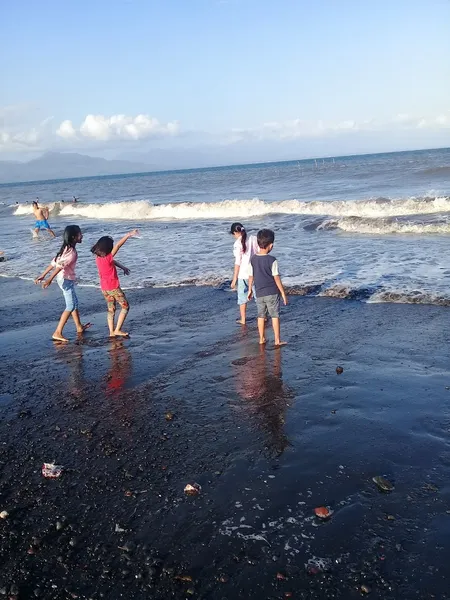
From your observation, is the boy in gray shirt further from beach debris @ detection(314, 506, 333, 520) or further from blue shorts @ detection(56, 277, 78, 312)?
Answer: beach debris @ detection(314, 506, 333, 520)

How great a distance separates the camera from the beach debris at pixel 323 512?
385 centimetres

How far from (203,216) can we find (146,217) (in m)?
4.56

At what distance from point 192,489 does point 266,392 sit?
2115mm

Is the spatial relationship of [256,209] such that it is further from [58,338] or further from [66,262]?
[58,338]

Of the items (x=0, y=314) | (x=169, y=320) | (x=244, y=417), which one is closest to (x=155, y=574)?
(x=244, y=417)

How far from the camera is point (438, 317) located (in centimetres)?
867

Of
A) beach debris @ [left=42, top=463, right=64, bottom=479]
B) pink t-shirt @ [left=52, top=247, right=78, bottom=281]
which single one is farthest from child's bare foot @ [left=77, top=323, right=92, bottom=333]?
beach debris @ [left=42, top=463, right=64, bottom=479]

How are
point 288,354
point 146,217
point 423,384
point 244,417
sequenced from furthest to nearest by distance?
1. point 146,217
2. point 288,354
3. point 423,384
4. point 244,417

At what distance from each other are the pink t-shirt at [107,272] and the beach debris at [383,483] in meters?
5.83

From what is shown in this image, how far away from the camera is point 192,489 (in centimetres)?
426

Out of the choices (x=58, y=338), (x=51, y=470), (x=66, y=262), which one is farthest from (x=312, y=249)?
(x=51, y=470)

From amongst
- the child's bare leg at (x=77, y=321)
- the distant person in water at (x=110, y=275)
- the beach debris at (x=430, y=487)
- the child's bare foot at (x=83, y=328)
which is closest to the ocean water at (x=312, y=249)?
the child's bare foot at (x=83, y=328)

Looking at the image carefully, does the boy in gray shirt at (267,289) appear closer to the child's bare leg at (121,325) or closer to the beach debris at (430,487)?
the child's bare leg at (121,325)

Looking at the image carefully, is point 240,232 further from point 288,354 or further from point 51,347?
point 51,347
